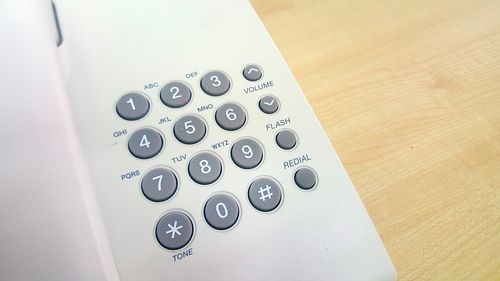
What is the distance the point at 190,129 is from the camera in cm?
23

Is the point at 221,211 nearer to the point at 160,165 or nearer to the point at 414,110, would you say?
the point at 160,165

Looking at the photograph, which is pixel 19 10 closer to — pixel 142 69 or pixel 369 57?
pixel 142 69

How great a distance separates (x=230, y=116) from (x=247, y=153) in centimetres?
2

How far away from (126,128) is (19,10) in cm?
7

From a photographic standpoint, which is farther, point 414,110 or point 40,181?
point 414,110

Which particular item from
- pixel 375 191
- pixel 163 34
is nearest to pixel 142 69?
pixel 163 34

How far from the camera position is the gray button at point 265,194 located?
0.70ft

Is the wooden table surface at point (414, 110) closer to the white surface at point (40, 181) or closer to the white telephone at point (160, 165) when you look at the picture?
the white telephone at point (160, 165)

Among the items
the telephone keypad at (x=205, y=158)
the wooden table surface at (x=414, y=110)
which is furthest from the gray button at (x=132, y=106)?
the wooden table surface at (x=414, y=110)

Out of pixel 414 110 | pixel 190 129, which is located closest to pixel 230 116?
pixel 190 129

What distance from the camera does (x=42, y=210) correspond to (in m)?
0.18

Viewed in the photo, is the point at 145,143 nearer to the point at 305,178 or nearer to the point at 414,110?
the point at 305,178

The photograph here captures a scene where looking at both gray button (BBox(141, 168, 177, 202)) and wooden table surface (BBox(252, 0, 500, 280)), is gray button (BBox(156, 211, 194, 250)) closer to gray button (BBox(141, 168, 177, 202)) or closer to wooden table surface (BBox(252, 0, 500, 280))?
gray button (BBox(141, 168, 177, 202))

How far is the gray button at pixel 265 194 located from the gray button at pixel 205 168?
2 centimetres
